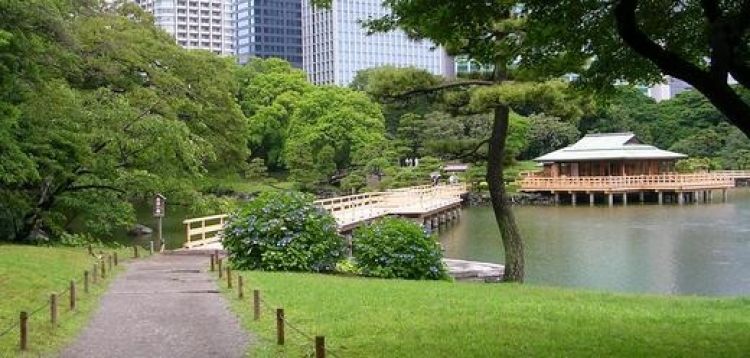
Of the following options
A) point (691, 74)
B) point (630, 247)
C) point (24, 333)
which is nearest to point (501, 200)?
point (691, 74)

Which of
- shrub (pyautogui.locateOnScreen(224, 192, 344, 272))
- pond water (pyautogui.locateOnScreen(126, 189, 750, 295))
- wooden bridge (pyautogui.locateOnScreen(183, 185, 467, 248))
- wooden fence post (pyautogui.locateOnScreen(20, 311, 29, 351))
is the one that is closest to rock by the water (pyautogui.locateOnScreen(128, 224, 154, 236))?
pond water (pyautogui.locateOnScreen(126, 189, 750, 295))

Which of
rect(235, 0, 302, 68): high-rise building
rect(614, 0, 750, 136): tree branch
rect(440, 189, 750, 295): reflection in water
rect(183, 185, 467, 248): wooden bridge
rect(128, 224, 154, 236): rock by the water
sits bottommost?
rect(440, 189, 750, 295): reflection in water

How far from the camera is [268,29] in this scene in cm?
9525

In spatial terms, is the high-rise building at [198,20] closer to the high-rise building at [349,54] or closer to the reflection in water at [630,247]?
the high-rise building at [349,54]

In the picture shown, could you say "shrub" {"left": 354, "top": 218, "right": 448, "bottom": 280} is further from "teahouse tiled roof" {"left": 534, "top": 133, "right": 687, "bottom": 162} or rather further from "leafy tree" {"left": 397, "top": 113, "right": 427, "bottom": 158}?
"teahouse tiled roof" {"left": 534, "top": 133, "right": 687, "bottom": 162}

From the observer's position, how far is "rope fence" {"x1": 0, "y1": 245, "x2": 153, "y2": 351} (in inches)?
356

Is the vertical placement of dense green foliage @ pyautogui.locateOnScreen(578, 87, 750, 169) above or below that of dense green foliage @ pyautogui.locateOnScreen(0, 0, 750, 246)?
above

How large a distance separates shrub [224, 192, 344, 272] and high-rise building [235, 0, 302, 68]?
227 ft

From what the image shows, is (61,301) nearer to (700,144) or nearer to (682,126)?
(700,144)

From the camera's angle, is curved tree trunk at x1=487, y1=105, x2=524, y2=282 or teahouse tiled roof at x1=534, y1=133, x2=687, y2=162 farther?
teahouse tiled roof at x1=534, y1=133, x2=687, y2=162

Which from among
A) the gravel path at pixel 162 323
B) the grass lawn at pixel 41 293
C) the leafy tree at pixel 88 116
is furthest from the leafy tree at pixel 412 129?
the gravel path at pixel 162 323

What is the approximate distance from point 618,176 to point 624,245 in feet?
98.1

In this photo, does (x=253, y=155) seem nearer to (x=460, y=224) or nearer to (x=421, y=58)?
(x=460, y=224)

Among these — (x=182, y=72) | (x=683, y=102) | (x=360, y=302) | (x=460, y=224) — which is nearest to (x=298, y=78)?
(x=460, y=224)
